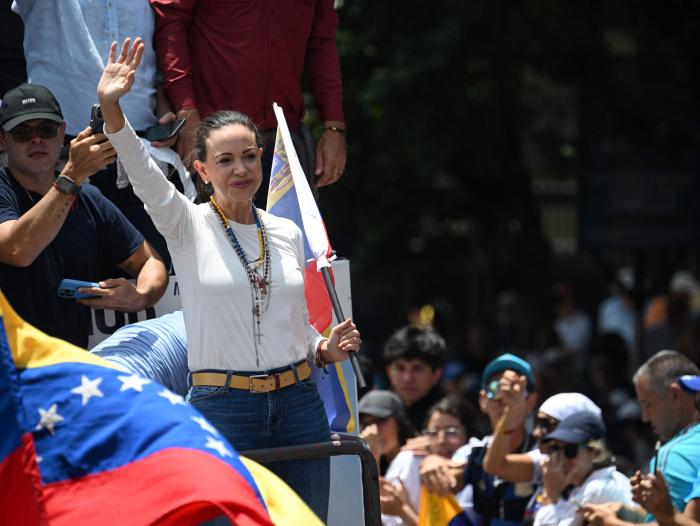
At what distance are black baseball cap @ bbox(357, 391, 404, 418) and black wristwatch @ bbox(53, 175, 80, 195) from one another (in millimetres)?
2578

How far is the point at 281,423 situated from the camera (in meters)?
4.79

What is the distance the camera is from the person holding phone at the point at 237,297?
472 centimetres

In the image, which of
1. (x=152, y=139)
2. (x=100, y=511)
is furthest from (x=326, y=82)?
(x=100, y=511)

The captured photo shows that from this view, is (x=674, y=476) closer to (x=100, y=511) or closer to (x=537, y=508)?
(x=537, y=508)

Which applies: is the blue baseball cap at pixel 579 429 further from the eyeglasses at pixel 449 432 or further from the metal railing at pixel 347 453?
the metal railing at pixel 347 453

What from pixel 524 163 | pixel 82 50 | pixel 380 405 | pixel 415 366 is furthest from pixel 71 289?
pixel 524 163

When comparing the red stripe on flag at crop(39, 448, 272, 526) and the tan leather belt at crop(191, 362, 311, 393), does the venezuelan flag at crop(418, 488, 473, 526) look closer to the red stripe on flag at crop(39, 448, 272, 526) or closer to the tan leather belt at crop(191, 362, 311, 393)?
the tan leather belt at crop(191, 362, 311, 393)

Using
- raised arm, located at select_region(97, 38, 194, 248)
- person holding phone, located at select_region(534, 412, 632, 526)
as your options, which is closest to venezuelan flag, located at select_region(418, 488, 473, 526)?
person holding phone, located at select_region(534, 412, 632, 526)

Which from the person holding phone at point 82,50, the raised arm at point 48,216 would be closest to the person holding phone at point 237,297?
the raised arm at point 48,216

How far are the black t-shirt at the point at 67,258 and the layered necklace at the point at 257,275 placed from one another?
0.71 metres

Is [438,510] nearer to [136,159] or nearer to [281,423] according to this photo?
[281,423]

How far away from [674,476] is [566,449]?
46 centimetres

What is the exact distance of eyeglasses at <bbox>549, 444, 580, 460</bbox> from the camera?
6234mm

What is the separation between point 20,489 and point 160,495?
0.35 meters
